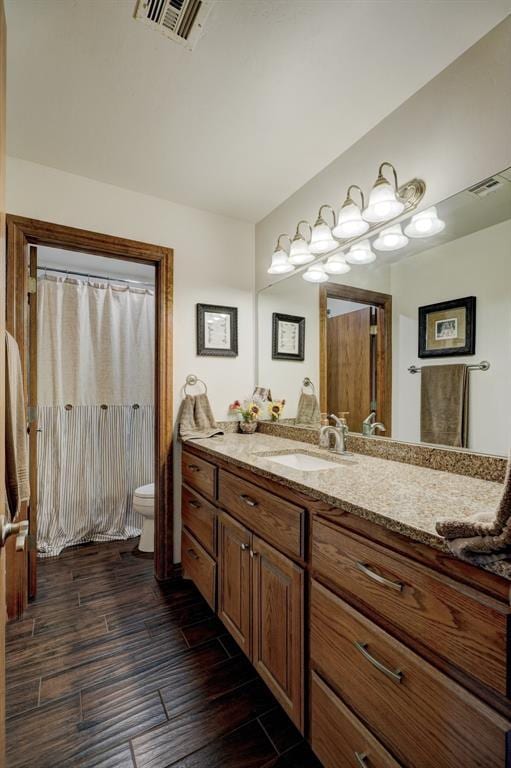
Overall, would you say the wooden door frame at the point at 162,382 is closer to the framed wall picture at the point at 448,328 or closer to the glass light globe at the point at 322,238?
the glass light globe at the point at 322,238

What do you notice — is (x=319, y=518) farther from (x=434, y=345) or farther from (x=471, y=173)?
(x=471, y=173)

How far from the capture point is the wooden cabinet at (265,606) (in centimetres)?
113

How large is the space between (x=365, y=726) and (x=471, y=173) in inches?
67.7

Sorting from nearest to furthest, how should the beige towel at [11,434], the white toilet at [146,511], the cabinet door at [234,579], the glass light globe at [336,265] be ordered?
the beige towel at [11,434] < the cabinet door at [234,579] < the glass light globe at [336,265] < the white toilet at [146,511]

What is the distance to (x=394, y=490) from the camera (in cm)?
105

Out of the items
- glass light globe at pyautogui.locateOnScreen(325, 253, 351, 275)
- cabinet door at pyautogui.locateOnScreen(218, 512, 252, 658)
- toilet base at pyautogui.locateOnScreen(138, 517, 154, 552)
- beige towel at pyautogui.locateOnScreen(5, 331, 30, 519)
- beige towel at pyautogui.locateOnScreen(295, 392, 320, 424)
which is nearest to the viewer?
beige towel at pyautogui.locateOnScreen(5, 331, 30, 519)

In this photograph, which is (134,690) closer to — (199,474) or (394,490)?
(199,474)

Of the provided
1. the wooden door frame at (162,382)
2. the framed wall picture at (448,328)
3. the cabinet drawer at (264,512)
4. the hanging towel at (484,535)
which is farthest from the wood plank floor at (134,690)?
the framed wall picture at (448,328)

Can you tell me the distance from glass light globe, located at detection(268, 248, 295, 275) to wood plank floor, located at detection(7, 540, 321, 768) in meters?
2.02

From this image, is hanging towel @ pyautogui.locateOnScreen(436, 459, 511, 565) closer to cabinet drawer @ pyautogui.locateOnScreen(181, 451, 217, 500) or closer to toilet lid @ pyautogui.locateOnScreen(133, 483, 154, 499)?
cabinet drawer @ pyautogui.locateOnScreen(181, 451, 217, 500)

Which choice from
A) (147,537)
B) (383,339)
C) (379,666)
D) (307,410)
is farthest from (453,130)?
(147,537)

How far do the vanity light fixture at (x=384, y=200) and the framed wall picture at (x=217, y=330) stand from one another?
1.22m

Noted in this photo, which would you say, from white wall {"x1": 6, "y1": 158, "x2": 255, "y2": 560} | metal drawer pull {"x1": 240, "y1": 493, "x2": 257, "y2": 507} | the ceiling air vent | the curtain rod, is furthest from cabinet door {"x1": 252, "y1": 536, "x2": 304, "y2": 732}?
the curtain rod

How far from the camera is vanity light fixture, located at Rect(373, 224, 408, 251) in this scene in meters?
1.51
